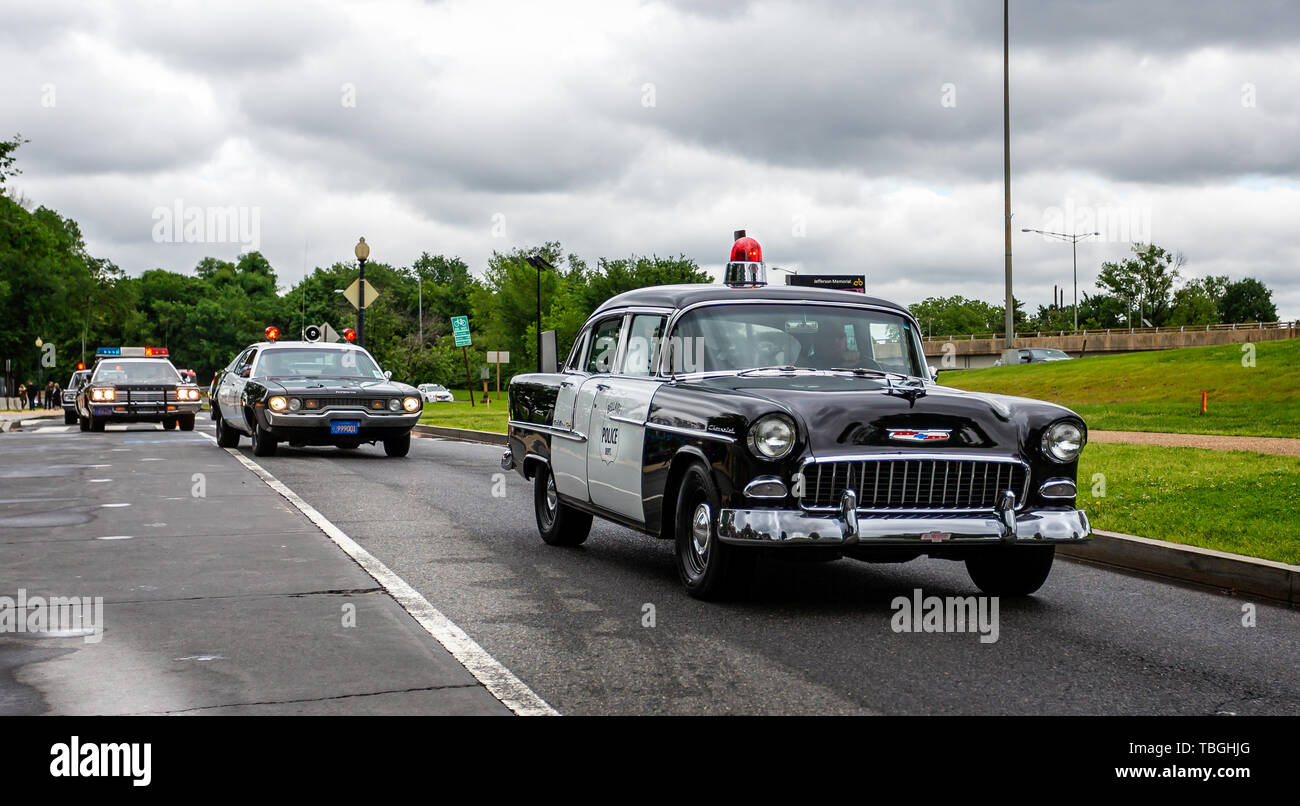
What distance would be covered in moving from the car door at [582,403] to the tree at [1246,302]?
138 meters

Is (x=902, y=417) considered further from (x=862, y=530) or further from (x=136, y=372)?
(x=136, y=372)

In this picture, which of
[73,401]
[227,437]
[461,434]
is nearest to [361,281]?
[461,434]

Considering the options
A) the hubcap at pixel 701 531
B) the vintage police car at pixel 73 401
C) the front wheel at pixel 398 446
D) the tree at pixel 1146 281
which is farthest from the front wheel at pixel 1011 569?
the tree at pixel 1146 281

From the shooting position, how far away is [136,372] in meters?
29.7

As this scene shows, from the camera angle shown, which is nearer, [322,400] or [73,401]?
[322,400]

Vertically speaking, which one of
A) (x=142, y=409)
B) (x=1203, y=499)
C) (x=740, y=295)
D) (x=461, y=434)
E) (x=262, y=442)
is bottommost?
(x=461, y=434)

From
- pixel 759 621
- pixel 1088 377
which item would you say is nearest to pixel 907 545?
pixel 759 621

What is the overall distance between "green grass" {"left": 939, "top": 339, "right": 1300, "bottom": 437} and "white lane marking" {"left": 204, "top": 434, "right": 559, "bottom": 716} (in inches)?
623

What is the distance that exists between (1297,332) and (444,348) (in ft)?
199

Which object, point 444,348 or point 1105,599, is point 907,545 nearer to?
point 1105,599

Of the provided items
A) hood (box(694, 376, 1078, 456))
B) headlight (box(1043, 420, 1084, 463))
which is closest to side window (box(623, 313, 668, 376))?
hood (box(694, 376, 1078, 456))

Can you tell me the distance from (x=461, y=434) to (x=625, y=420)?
61.8 feet

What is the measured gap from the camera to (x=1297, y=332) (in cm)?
6209
